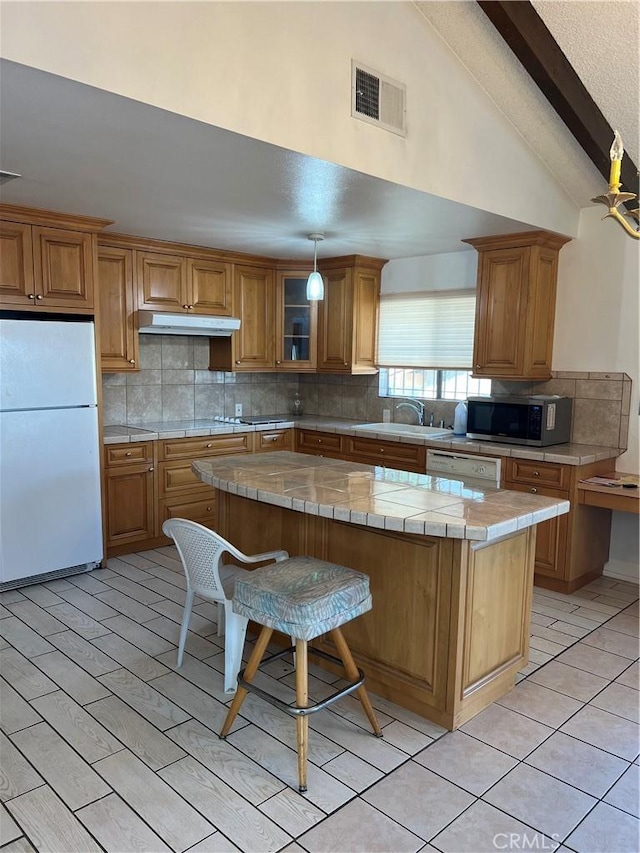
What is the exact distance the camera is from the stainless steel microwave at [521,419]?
13.2ft

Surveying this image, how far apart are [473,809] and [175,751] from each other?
3.55 ft

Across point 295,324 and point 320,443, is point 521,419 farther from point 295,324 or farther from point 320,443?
point 295,324

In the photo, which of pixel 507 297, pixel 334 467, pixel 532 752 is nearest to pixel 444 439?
pixel 507 297

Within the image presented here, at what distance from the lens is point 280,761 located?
220 centimetres

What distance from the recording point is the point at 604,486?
3.72 meters

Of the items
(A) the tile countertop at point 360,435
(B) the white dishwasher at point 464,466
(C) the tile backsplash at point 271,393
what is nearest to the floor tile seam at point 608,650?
(A) the tile countertop at point 360,435

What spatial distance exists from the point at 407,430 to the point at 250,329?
1645 millimetres

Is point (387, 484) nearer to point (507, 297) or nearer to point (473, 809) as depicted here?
point (473, 809)

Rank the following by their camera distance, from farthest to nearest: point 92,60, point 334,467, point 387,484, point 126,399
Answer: point 126,399 < point 334,467 < point 387,484 < point 92,60

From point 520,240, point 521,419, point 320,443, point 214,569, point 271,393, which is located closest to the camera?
point 214,569

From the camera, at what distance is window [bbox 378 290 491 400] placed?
4.89 metres

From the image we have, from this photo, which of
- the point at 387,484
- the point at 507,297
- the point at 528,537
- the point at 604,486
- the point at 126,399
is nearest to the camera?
the point at 528,537

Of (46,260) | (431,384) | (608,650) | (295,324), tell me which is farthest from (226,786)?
(295,324)

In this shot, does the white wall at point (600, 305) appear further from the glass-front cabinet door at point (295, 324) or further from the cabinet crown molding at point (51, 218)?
the cabinet crown molding at point (51, 218)
